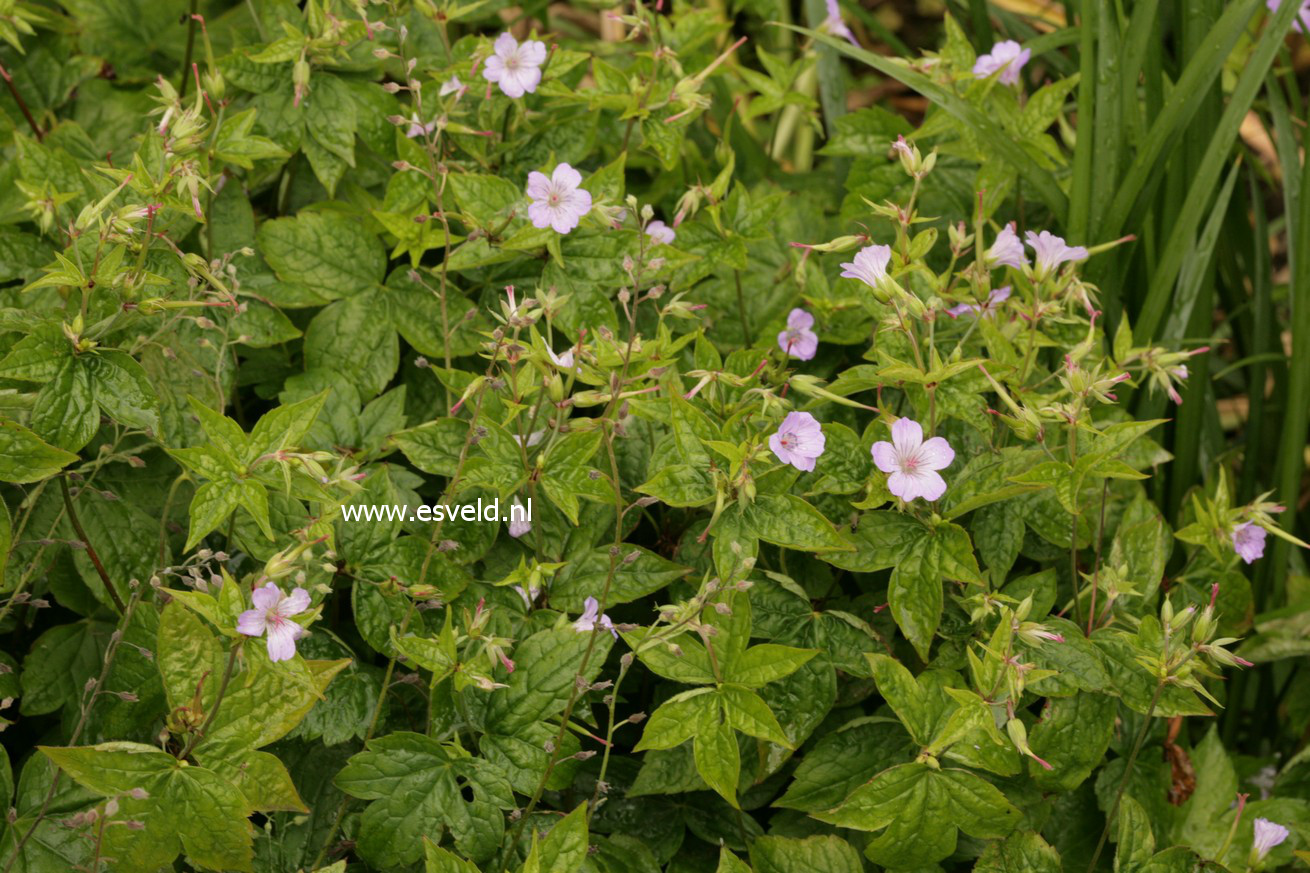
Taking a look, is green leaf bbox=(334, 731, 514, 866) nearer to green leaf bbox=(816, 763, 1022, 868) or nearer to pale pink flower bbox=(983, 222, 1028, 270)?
green leaf bbox=(816, 763, 1022, 868)

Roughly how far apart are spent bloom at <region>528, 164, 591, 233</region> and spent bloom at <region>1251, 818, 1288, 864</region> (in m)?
1.24

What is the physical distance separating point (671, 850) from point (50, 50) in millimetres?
1776

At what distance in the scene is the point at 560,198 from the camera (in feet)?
5.58

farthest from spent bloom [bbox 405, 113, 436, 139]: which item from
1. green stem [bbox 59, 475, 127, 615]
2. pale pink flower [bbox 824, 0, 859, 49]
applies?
pale pink flower [bbox 824, 0, 859, 49]

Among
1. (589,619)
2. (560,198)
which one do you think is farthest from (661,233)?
(589,619)

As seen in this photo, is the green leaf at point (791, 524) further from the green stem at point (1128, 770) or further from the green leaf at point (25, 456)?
the green leaf at point (25, 456)

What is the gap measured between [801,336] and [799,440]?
38cm

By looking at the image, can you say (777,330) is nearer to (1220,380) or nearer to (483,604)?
(483,604)

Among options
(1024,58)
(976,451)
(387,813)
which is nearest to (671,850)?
(387,813)

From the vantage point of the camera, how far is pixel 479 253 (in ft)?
5.77

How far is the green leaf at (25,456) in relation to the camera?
1.40 meters

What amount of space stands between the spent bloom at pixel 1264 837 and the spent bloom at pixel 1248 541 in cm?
36

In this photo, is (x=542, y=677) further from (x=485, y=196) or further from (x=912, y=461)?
(x=485, y=196)

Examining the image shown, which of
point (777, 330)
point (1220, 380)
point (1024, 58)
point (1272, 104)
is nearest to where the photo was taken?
point (777, 330)
